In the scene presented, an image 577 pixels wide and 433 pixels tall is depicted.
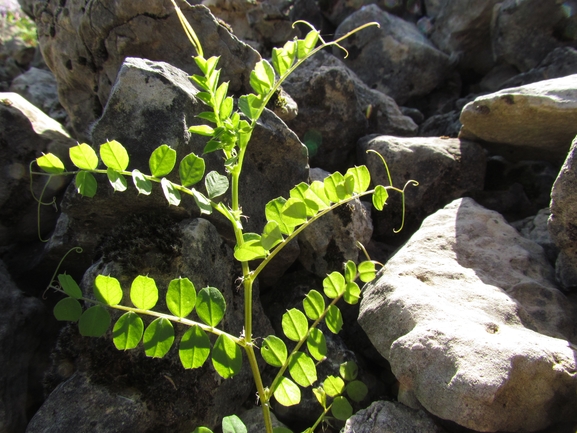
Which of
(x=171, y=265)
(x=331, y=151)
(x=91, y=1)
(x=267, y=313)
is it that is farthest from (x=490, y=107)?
(x=91, y=1)

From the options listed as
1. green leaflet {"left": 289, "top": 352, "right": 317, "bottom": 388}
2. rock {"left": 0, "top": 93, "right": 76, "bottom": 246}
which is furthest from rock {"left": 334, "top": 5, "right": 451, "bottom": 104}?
green leaflet {"left": 289, "top": 352, "right": 317, "bottom": 388}

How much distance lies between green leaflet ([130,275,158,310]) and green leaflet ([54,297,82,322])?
0.99ft

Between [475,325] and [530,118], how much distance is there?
2.18 meters

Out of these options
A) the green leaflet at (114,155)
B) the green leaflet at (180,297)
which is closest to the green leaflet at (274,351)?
the green leaflet at (180,297)

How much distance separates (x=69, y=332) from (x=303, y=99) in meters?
3.36

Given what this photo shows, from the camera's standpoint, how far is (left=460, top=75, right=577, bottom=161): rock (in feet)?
12.5

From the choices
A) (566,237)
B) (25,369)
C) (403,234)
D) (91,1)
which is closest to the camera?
(566,237)

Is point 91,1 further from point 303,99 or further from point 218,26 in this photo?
point 303,99

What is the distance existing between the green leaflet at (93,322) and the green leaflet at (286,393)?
3.01ft

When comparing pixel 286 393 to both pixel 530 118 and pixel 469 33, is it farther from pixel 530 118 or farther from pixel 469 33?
pixel 469 33

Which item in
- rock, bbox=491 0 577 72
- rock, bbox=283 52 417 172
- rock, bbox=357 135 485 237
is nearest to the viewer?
rock, bbox=357 135 485 237

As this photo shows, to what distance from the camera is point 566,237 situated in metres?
3.00

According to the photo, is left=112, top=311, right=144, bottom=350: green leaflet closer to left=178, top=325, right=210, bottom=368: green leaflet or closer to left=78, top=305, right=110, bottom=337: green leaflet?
left=78, top=305, right=110, bottom=337: green leaflet

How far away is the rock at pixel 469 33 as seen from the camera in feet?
23.7
